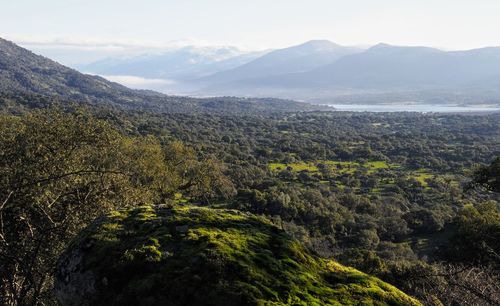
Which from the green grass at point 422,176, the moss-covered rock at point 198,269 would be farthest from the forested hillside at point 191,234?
the green grass at point 422,176

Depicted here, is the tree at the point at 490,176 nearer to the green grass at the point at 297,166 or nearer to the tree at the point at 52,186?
the tree at the point at 52,186

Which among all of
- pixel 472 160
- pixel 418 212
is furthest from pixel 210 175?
pixel 472 160

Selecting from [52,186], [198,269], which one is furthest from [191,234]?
[52,186]

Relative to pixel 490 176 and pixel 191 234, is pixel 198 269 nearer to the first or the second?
pixel 191 234

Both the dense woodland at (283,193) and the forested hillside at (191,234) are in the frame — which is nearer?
the forested hillside at (191,234)

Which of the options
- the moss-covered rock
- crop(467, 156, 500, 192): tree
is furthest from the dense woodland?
the moss-covered rock

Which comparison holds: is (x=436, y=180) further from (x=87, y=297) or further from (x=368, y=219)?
(x=87, y=297)

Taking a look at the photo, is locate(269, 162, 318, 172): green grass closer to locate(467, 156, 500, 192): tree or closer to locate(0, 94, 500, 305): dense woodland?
locate(0, 94, 500, 305): dense woodland
